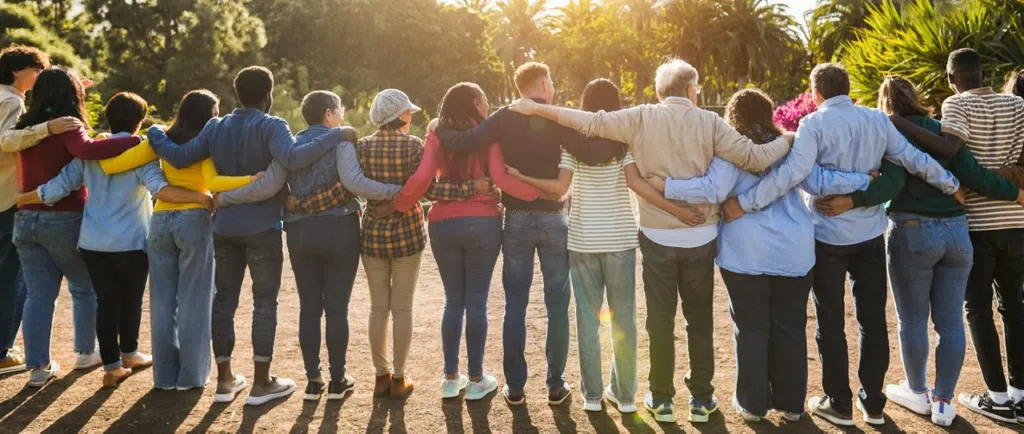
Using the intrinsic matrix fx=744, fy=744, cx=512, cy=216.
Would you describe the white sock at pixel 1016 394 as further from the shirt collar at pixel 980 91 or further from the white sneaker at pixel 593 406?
the white sneaker at pixel 593 406

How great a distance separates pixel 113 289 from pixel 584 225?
2.87 metres

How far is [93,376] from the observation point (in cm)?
472

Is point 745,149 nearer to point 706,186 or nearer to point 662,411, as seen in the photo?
point 706,186

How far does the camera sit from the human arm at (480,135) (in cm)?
388

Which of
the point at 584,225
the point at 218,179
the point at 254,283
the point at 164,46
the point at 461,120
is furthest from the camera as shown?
the point at 164,46

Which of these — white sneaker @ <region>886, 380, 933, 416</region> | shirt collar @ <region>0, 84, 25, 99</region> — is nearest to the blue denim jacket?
shirt collar @ <region>0, 84, 25, 99</region>

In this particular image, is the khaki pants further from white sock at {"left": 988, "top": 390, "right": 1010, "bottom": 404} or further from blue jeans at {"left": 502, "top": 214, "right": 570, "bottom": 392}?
white sock at {"left": 988, "top": 390, "right": 1010, "bottom": 404}

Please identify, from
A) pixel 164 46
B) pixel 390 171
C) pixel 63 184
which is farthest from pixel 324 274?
pixel 164 46

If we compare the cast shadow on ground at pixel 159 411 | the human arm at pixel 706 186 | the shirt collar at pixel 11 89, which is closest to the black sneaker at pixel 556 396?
the human arm at pixel 706 186

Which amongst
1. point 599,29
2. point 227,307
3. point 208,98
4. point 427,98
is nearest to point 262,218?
point 227,307

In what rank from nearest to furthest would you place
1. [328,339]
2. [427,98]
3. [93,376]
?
[328,339], [93,376], [427,98]

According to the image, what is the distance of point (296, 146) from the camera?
4047 millimetres

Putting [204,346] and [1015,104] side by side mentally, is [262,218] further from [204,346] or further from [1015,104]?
[1015,104]

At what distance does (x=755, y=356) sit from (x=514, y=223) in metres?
1.41
